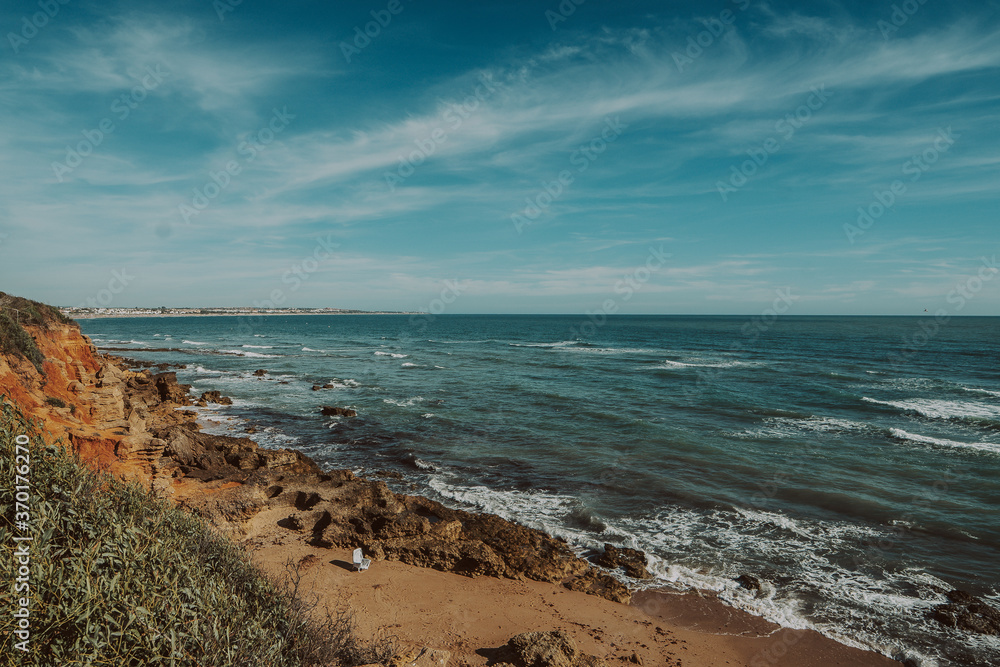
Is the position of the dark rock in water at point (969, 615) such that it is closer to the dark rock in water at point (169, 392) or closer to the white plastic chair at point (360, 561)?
the white plastic chair at point (360, 561)

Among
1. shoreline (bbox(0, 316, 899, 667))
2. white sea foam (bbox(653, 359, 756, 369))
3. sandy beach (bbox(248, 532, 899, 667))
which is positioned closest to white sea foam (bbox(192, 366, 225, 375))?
shoreline (bbox(0, 316, 899, 667))

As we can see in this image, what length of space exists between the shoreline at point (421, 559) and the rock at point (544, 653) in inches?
24.7

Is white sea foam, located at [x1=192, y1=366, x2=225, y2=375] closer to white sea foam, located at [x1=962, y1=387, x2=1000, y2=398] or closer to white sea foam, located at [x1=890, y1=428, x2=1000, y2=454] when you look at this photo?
white sea foam, located at [x1=890, y1=428, x2=1000, y2=454]

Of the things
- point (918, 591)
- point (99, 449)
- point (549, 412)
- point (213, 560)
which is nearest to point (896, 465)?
point (918, 591)

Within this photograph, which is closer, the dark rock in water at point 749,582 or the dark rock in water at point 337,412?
the dark rock in water at point 749,582

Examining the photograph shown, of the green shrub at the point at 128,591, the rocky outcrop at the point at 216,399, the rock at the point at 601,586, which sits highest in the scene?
the green shrub at the point at 128,591

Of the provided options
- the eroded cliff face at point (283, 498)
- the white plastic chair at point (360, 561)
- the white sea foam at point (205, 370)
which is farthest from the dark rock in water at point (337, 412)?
the white sea foam at point (205, 370)

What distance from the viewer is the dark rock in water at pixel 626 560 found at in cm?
1098

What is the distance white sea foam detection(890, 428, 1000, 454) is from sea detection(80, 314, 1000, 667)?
0.42 feet

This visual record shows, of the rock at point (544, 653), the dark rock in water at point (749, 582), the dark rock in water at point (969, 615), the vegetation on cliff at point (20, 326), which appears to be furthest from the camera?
the vegetation on cliff at point (20, 326)

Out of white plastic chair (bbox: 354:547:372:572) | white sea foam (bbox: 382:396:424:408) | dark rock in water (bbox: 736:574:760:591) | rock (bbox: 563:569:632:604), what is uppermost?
white sea foam (bbox: 382:396:424:408)

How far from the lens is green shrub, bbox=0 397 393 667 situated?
364 centimetres

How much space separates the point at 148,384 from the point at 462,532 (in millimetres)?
26135

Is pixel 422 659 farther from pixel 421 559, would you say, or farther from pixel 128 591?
pixel 421 559
